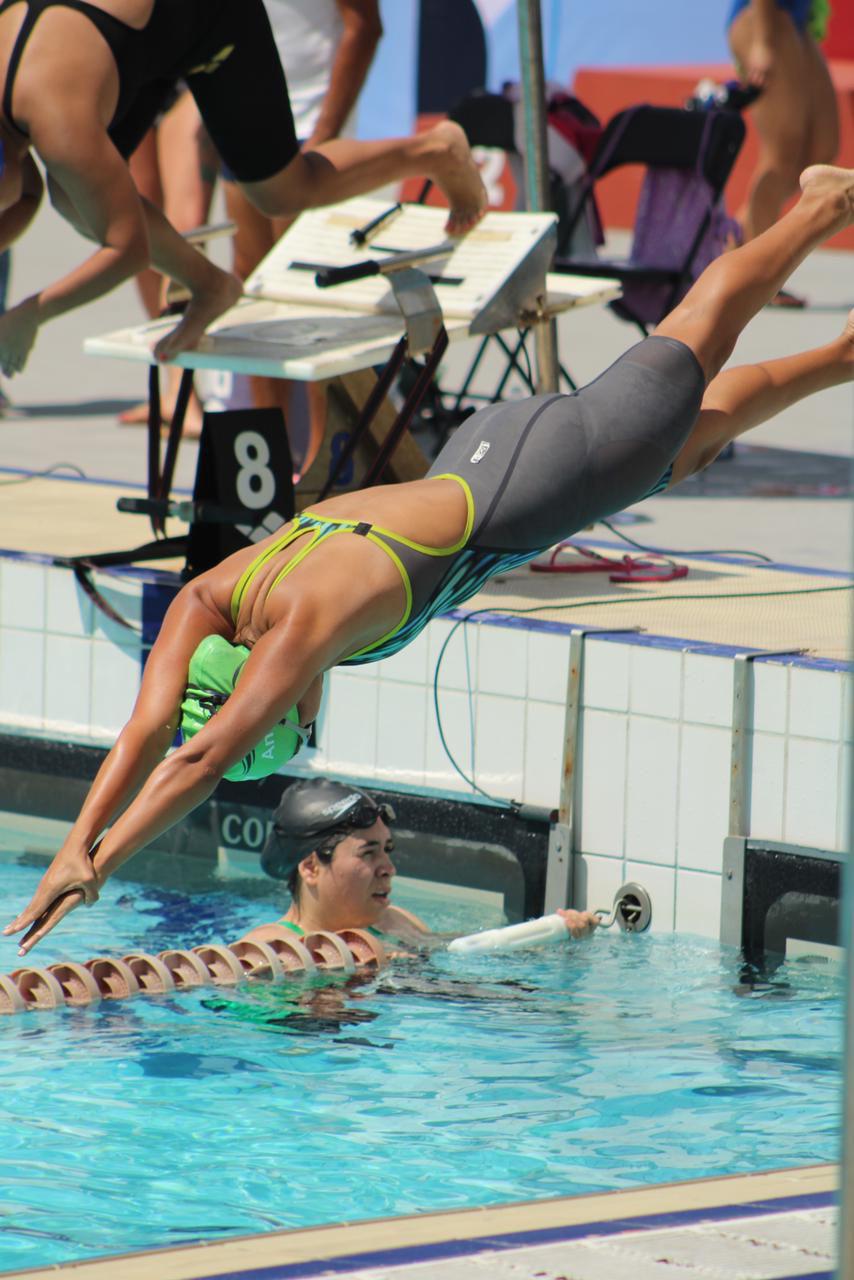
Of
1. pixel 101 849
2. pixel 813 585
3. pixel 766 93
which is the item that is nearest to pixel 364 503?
pixel 101 849

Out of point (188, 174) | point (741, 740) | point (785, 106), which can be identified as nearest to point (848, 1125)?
point (741, 740)

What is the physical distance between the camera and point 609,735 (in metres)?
5.62

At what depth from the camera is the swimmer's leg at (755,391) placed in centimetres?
453

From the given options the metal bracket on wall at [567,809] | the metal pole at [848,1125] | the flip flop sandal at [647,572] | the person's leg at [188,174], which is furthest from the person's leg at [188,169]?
the metal pole at [848,1125]

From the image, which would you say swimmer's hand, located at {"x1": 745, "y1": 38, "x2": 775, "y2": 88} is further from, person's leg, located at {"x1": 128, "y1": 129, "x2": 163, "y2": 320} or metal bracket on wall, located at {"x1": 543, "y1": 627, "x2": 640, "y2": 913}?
metal bracket on wall, located at {"x1": 543, "y1": 627, "x2": 640, "y2": 913}

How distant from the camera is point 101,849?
3584 millimetres

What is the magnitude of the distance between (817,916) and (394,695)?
1.45m

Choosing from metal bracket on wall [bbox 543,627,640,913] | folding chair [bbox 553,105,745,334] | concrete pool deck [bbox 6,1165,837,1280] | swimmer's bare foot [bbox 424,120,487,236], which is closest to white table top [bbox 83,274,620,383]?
swimmer's bare foot [bbox 424,120,487,236]

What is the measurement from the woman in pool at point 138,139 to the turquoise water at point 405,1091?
1.99 meters

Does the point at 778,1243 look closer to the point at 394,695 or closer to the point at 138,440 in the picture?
the point at 394,695

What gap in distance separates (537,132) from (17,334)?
210cm

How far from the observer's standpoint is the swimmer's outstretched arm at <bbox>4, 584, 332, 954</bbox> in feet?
11.7

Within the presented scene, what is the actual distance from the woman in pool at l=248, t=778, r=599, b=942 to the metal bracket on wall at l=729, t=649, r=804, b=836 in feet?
1.58

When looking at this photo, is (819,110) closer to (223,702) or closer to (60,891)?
(223,702)
